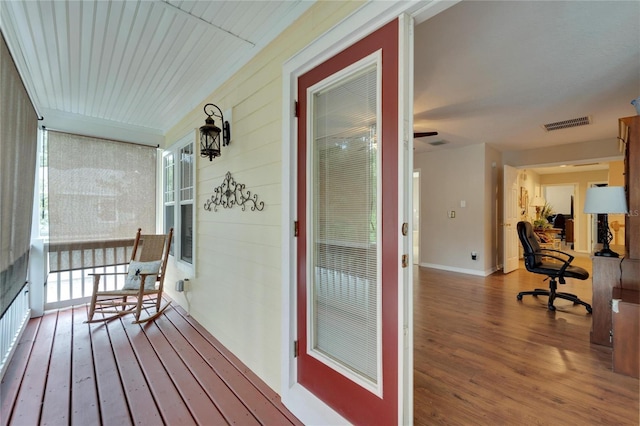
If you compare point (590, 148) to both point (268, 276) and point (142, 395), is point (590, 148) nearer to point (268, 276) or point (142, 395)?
point (268, 276)

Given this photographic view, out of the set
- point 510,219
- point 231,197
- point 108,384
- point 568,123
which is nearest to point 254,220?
point 231,197

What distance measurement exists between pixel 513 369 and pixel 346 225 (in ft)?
6.06

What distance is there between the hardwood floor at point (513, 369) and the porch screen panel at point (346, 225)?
69 centimetres

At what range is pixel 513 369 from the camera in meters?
2.09

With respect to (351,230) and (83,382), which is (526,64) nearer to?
(351,230)

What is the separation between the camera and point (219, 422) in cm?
163

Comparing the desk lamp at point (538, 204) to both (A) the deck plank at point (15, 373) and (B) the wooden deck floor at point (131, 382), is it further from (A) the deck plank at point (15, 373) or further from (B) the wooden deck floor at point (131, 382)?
(A) the deck plank at point (15, 373)

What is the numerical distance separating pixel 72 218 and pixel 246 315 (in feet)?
9.91

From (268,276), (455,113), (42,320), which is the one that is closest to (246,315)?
(268,276)

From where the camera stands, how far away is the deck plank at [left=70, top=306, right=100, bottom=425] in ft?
5.54

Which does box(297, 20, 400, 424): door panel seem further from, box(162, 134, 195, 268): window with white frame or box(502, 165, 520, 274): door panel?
box(502, 165, 520, 274): door panel

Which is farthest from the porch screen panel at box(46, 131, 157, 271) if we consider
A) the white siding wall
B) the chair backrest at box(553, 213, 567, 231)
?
the chair backrest at box(553, 213, 567, 231)

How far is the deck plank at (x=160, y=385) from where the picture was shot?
167 cm

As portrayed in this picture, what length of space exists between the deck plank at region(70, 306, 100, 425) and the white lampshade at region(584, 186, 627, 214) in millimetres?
4329
